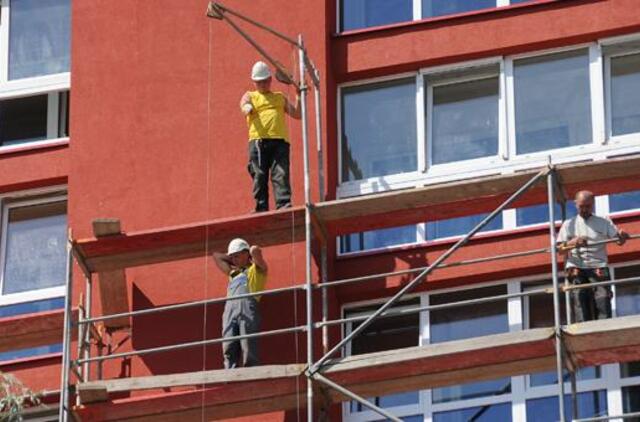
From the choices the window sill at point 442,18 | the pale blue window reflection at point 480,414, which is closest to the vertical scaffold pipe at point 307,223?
the window sill at point 442,18

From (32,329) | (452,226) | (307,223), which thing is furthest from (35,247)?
(452,226)

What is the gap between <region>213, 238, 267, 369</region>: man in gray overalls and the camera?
24.4 meters

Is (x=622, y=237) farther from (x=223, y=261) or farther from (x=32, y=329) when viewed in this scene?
(x=32, y=329)

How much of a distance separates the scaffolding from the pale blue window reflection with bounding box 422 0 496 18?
1.56 metres

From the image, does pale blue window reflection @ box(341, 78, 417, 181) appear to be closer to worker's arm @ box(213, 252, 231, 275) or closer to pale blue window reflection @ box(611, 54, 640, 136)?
worker's arm @ box(213, 252, 231, 275)

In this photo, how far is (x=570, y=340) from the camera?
75.5 ft

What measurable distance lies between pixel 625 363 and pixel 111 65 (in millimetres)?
6289

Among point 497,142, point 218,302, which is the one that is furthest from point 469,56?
point 218,302

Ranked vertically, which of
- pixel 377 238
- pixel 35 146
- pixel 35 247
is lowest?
pixel 377 238

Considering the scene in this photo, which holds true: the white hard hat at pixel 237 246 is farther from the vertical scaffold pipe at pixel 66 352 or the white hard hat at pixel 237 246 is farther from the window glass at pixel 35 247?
the window glass at pixel 35 247

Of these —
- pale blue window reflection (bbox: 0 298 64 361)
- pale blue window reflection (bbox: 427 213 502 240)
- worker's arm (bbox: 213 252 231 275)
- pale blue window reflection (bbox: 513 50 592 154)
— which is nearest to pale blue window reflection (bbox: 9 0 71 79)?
pale blue window reflection (bbox: 0 298 64 361)

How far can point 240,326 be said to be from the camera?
24.4 meters

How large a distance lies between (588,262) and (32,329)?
5.44 meters

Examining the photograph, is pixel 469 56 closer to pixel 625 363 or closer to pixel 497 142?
pixel 497 142
